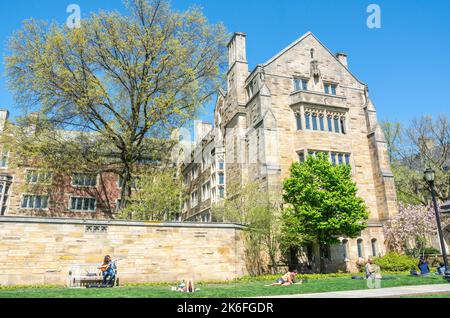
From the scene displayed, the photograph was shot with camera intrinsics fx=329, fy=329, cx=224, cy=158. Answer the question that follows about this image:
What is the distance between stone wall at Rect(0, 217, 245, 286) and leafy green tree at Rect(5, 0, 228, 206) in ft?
27.5

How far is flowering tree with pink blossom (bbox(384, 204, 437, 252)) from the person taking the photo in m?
24.4

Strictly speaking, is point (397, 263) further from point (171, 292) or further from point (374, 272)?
point (171, 292)

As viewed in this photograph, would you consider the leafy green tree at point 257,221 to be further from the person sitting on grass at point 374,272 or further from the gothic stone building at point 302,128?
the person sitting on grass at point 374,272

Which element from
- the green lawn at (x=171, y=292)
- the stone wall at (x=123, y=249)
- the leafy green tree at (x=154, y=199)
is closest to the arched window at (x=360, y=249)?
the stone wall at (x=123, y=249)

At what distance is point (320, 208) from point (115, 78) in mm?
16827

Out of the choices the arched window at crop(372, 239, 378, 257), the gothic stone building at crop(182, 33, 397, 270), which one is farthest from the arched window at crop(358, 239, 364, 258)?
the arched window at crop(372, 239, 378, 257)

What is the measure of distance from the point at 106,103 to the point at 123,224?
10264 mm

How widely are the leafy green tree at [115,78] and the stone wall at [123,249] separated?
8381mm

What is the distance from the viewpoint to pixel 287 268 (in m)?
21.5

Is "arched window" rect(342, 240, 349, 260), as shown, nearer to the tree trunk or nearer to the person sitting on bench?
the tree trunk

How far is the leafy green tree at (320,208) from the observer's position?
64.7ft

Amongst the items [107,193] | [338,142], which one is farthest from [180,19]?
[107,193]

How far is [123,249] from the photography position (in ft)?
54.2

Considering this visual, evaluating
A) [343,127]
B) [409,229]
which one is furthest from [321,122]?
[409,229]
